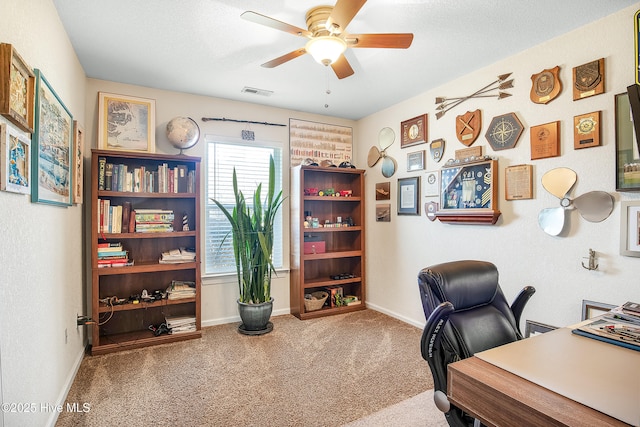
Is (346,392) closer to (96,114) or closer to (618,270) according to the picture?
(618,270)

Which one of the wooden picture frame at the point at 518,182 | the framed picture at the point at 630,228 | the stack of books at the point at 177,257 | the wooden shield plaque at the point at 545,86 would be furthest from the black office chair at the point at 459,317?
the stack of books at the point at 177,257

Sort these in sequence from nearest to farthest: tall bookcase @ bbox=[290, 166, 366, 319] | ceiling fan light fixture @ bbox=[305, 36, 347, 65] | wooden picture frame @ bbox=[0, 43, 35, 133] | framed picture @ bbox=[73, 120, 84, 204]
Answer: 1. wooden picture frame @ bbox=[0, 43, 35, 133]
2. ceiling fan light fixture @ bbox=[305, 36, 347, 65]
3. framed picture @ bbox=[73, 120, 84, 204]
4. tall bookcase @ bbox=[290, 166, 366, 319]

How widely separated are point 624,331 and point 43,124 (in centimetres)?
298

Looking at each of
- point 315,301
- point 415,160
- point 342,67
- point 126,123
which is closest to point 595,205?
point 415,160

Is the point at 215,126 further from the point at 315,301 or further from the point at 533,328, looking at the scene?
the point at 533,328

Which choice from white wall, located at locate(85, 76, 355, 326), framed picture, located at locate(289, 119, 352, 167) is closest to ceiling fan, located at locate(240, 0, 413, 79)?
white wall, located at locate(85, 76, 355, 326)

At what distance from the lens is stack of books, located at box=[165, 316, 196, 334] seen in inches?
128

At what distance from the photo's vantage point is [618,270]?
2.15 metres

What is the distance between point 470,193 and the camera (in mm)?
3043

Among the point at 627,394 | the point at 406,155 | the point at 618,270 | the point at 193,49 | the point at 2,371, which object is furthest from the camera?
the point at 406,155

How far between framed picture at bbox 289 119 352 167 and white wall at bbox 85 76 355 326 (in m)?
0.09

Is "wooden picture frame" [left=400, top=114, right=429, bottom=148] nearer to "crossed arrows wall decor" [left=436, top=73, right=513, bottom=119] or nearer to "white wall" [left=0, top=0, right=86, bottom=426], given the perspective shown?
"crossed arrows wall decor" [left=436, top=73, right=513, bottom=119]

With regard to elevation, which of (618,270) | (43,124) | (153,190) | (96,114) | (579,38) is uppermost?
(579,38)

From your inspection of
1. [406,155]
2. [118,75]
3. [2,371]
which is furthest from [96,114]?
[406,155]
